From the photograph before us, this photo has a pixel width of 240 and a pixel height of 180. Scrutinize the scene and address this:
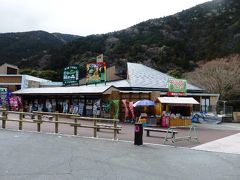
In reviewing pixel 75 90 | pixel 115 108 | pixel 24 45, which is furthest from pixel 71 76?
pixel 24 45

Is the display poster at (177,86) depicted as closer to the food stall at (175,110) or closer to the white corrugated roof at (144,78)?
the food stall at (175,110)

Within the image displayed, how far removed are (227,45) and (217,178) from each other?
56.7m

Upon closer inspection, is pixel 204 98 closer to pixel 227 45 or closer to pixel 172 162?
pixel 227 45

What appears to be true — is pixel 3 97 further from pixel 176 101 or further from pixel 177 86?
pixel 176 101

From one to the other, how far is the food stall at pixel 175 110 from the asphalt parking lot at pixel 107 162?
13.0 meters

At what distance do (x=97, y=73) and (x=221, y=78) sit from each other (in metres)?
21.5

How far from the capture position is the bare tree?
50.2 metres

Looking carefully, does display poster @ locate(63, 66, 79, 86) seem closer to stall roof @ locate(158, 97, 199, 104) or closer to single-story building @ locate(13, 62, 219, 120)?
single-story building @ locate(13, 62, 219, 120)

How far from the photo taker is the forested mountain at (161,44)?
6369 cm

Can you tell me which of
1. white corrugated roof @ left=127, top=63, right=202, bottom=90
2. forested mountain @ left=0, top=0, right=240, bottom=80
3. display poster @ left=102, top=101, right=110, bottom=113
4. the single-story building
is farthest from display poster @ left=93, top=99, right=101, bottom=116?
forested mountain @ left=0, top=0, right=240, bottom=80

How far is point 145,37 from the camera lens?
242ft

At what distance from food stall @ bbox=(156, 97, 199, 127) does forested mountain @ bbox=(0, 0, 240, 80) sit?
26694mm

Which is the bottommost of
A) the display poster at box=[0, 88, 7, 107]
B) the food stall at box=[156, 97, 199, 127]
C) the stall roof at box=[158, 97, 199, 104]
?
the food stall at box=[156, 97, 199, 127]

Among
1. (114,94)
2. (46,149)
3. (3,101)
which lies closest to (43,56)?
(3,101)
